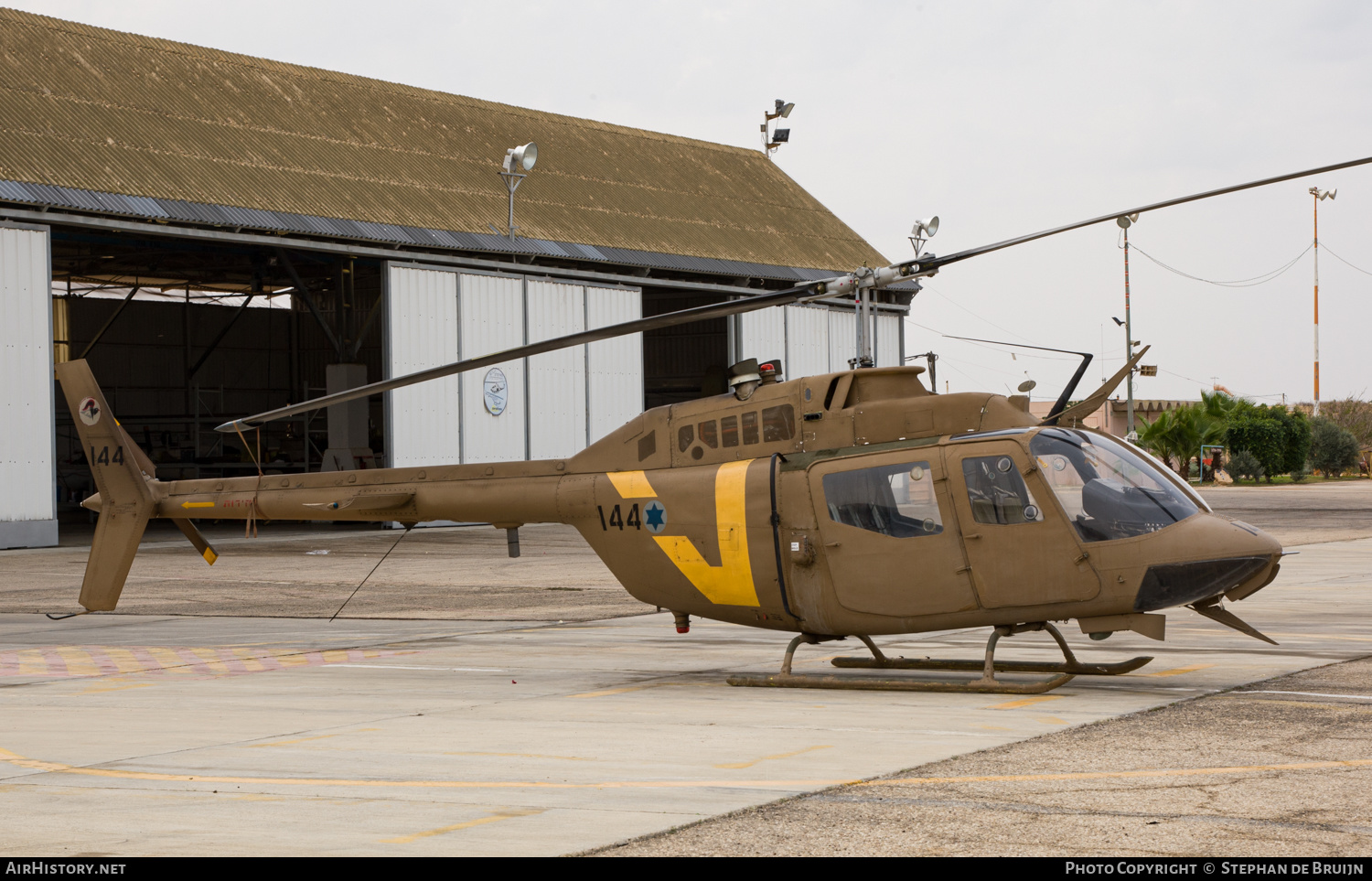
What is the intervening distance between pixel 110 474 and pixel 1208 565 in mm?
11614

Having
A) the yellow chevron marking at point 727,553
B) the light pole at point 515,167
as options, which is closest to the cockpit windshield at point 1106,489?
the yellow chevron marking at point 727,553

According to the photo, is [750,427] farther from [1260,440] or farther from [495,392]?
[1260,440]

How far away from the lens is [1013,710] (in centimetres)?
1012

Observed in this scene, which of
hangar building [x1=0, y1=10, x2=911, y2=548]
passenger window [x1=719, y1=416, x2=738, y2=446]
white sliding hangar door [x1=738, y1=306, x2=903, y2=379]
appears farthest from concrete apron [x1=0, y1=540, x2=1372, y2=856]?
white sliding hangar door [x1=738, y1=306, x2=903, y2=379]

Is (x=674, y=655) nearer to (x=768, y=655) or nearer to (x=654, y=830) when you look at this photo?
(x=768, y=655)

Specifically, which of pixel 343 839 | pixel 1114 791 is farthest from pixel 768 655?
pixel 343 839

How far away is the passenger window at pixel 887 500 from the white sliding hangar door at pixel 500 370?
2530 centimetres

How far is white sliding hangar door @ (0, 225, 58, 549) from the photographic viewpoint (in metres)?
30.0

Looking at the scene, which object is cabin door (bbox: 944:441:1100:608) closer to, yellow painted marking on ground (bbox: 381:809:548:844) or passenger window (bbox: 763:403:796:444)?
passenger window (bbox: 763:403:796:444)

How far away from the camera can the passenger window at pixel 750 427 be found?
12.2 metres

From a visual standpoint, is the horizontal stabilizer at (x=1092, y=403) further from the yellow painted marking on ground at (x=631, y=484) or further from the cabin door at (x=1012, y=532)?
the yellow painted marking on ground at (x=631, y=484)

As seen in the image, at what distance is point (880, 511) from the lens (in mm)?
11359

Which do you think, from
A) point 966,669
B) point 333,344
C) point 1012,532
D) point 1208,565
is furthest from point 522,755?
point 333,344

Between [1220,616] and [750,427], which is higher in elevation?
A: [750,427]
